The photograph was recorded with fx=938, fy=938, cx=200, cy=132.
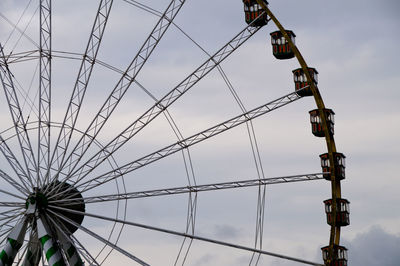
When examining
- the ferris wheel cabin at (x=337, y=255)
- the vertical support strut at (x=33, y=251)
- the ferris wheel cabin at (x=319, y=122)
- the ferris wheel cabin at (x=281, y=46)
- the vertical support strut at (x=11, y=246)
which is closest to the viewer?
the vertical support strut at (x=11, y=246)

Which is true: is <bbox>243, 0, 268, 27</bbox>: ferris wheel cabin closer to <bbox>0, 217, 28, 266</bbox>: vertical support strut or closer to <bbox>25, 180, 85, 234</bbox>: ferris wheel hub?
<bbox>25, 180, 85, 234</bbox>: ferris wheel hub

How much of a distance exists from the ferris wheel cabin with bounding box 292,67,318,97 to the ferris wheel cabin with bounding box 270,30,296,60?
91cm

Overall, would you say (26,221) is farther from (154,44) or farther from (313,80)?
(313,80)

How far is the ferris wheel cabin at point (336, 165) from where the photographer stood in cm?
4503

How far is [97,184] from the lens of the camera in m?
44.3

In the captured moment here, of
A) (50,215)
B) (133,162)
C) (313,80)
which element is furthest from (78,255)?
(313,80)

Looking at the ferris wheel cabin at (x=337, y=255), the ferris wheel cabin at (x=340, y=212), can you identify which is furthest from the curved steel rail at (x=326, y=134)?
the ferris wheel cabin at (x=337, y=255)

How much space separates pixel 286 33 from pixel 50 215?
14.2 metres

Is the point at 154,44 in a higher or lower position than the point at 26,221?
higher

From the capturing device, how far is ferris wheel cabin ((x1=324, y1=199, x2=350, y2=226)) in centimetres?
4462

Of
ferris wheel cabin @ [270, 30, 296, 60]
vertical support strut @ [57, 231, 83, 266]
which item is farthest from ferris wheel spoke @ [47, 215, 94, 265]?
ferris wheel cabin @ [270, 30, 296, 60]

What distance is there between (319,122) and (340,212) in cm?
443

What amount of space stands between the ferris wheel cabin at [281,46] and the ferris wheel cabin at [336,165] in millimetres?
5181

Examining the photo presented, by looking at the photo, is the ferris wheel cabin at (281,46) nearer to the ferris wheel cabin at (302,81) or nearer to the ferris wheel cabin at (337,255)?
the ferris wheel cabin at (302,81)
